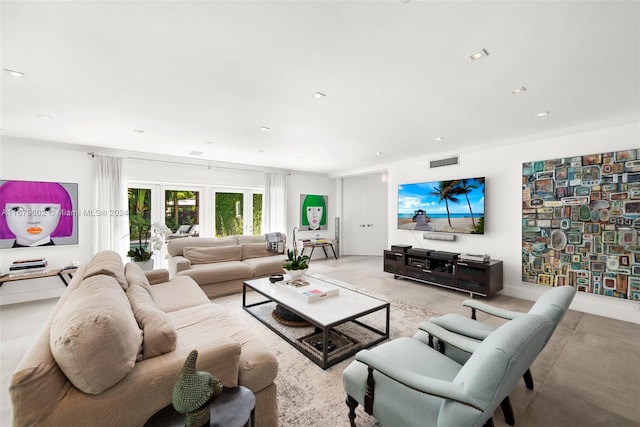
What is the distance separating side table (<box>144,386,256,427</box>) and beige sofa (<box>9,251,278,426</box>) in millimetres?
184

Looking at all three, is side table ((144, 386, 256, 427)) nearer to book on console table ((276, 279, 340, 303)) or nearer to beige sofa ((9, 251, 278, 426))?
beige sofa ((9, 251, 278, 426))

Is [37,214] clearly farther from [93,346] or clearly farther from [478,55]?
[478,55]

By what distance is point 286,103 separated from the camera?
106 inches

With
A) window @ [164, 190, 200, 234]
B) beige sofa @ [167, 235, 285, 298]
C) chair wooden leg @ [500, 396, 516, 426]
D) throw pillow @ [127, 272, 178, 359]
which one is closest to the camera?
throw pillow @ [127, 272, 178, 359]

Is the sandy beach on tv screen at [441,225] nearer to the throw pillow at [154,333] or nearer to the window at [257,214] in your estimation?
the window at [257,214]

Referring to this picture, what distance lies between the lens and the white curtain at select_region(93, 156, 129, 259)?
177 inches

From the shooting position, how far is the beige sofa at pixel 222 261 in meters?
4.02

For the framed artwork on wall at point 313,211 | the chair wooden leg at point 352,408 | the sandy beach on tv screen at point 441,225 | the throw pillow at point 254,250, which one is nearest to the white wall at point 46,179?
the throw pillow at point 254,250

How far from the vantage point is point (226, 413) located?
114cm

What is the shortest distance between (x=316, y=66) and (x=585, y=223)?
12.9 ft

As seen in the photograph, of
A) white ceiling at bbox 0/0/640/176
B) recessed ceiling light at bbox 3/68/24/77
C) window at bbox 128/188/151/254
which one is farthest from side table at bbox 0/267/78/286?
recessed ceiling light at bbox 3/68/24/77

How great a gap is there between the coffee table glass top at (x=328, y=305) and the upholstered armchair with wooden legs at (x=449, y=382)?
78cm

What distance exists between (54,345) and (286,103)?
7.92 feet

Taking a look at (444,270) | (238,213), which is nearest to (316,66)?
(444,270)
